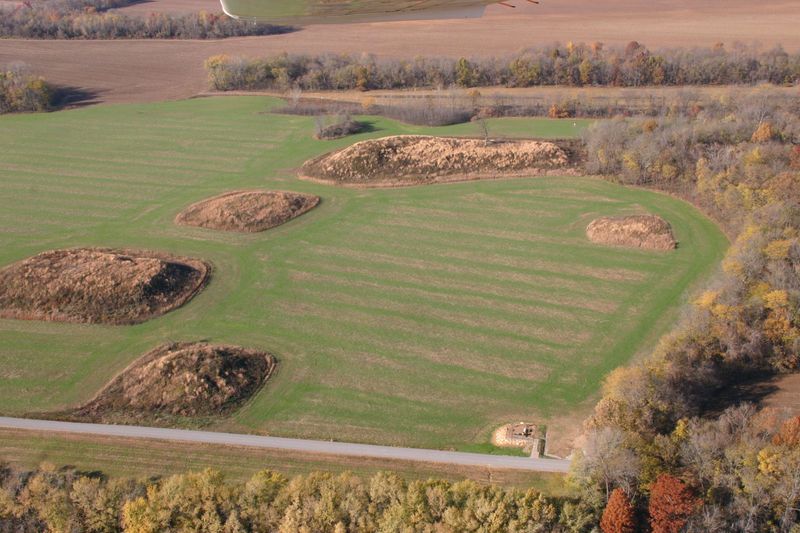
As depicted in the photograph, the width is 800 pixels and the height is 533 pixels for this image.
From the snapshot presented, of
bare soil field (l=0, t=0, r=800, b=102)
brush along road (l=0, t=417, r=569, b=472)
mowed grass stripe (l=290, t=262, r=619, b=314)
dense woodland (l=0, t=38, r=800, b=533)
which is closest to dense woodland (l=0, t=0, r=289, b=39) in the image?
bare soil field (l=0, t=0, r=800, b=102)

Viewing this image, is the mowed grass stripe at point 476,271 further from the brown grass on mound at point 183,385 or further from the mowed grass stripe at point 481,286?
the brown grass on mound at point 183,385

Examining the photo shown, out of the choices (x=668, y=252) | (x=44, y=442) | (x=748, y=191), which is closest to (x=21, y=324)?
(x=44, y=442)

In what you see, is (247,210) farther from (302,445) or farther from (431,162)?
(302,445)

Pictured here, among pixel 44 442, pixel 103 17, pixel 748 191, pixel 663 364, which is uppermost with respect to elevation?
pixel 103 17

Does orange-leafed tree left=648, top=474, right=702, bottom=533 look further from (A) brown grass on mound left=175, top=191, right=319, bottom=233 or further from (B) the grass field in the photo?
(A) brown grass on mound left=175, top=191, right=319, bottom=233

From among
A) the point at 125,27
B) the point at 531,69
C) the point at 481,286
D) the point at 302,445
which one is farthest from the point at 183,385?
the point at 125,27

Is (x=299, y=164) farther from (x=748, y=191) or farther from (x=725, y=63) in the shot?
(x=725, y=63)
